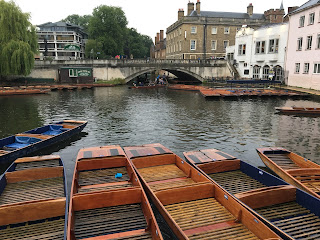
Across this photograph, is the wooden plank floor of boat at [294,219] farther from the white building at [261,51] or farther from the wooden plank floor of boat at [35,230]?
the white building at [261,51]

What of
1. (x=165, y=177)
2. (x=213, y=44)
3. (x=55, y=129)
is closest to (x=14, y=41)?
(x=55, y=129)

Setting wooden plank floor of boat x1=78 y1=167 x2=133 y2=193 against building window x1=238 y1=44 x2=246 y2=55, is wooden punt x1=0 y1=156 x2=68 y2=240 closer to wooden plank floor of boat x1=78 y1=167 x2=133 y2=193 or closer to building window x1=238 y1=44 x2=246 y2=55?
wooden plank floor of boat x1=78 y1=167 x2=133 y2=193

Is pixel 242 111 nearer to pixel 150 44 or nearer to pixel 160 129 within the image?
pixel 160 129

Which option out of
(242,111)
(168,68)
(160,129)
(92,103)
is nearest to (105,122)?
(160,129)

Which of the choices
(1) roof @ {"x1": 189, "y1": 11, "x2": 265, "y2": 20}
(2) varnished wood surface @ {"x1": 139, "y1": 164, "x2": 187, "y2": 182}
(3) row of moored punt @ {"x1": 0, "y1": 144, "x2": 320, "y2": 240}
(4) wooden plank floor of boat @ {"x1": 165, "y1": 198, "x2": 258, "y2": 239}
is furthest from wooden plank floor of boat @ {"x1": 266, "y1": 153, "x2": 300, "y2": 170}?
(1) roof @ {"x1": 189, "y1": 11, "x2": 265, "y2": 20}

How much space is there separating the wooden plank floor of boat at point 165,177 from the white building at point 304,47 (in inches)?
1336

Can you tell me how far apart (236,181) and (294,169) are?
2.42 meters

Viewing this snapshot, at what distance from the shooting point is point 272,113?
2605 cm

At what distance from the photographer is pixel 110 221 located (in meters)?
7.46

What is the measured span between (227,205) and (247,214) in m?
0.96

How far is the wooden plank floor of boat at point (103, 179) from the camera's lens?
957 centimetres

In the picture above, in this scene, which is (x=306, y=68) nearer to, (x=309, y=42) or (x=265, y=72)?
(x=309, y=42)

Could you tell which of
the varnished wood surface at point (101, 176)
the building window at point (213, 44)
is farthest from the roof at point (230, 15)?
the varnished wood surface at point (101, 176)

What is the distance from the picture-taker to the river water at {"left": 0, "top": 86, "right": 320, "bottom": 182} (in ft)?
53.3
